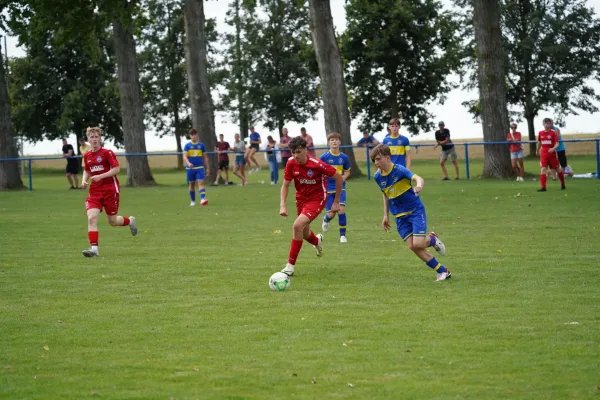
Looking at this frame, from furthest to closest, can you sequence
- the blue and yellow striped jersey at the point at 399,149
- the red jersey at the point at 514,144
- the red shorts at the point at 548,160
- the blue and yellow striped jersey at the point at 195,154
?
the red jersey at the point at 514,144, the blue and yellow striped jersey at the point at 195,154, the red shorts at the point at 548,160, the blue and yellow striped jersey at the point at 399,149

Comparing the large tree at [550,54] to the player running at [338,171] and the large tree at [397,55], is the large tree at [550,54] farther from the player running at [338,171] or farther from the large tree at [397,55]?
the player running at [338,171]

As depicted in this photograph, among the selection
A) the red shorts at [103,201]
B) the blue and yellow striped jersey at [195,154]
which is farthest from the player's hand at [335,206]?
the blue and yellow striped jersey at [195,154]

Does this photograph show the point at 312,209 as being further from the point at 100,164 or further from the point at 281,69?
the point at 281,69

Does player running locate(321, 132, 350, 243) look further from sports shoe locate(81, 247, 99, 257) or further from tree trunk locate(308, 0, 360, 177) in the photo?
tree trunk locate(308, 0, 360, 177)

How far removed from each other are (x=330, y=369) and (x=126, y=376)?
1.51m

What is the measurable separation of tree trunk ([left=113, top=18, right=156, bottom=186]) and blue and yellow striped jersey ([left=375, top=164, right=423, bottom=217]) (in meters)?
27.0

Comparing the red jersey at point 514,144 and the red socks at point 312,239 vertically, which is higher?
the red jersey at point 514,144

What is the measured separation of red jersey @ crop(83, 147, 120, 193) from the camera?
15.0m

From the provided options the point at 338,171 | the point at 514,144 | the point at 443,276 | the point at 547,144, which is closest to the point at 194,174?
the point at 547,144

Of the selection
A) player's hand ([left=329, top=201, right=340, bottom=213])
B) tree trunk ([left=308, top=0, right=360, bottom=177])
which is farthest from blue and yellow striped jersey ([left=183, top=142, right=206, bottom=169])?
player's hand ([left=329, top=201, right=340, bottom=213])

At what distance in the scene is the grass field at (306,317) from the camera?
6566mm

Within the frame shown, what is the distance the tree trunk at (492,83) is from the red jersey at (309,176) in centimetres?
1953

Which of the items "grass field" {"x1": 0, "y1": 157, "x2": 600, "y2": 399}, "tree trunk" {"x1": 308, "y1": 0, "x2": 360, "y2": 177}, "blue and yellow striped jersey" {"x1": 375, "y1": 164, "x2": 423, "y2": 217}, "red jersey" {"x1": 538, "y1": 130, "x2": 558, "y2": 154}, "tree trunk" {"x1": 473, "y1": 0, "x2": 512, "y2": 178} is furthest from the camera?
"tree trunk" {"x1": 308, "y1": 0, "x2": 360, "y2": 177}

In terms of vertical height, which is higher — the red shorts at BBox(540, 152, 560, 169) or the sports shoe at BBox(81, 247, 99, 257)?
the red shorts at BBox(540, 152, 560, 169)
